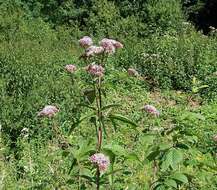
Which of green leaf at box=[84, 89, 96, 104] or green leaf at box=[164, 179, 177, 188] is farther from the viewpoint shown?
green leaf at box=[84, 89, 96, 104]

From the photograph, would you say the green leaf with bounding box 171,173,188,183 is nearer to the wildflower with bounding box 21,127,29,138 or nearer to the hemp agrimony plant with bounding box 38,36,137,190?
the hemp agrimony plant with bounding box 38,36,137,190

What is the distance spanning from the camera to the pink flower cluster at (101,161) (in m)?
2.31

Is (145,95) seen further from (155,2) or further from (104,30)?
(155,2)

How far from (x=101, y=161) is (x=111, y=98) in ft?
22.0

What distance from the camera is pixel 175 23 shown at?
13.7m

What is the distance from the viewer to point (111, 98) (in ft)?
29.6

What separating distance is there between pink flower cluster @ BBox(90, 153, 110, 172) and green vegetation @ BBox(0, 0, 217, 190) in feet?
0.41

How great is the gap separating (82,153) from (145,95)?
707cm

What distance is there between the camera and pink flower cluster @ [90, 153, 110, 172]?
231 centimetres

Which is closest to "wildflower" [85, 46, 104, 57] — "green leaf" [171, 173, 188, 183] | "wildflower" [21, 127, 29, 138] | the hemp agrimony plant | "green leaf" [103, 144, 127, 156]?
the hemp agrimony plant

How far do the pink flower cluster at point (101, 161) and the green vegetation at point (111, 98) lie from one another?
0.41 feet

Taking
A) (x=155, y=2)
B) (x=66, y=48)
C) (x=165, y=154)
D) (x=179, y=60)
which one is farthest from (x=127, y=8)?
(x=165, y=154)

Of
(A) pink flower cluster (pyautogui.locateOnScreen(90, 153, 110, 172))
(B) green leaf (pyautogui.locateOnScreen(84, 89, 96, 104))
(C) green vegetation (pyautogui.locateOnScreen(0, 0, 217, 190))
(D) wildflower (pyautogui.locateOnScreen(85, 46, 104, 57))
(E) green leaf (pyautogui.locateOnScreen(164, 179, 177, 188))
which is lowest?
(C) green vegetation (pyautogui.locateOnScreen(0, 0, 217, 190))

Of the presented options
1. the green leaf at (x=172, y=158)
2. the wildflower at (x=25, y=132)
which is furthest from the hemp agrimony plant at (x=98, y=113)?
the wildflower at (x=25, y=132)
